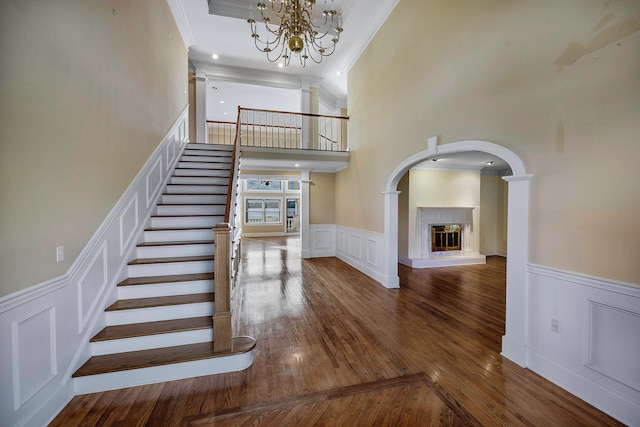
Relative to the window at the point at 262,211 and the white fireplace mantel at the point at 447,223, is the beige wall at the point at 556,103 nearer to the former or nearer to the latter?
the white fireplace mantel at the point at 447,223

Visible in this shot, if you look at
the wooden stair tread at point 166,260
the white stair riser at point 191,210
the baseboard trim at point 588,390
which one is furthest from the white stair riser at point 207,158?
the baseboard trim at point 588,390

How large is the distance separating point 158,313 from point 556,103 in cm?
395

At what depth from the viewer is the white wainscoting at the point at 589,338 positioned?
170 cm

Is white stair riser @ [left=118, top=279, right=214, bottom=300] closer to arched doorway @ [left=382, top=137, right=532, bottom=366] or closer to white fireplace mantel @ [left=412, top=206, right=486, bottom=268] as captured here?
arched doorway @ [left=382, top=137, right=532, bottom=366]

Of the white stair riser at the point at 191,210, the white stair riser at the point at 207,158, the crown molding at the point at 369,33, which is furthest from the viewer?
the white stair riser at the point at 207,158

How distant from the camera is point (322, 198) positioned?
24.5 feet

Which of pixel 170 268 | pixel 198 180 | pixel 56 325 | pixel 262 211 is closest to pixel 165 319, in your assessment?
pixel 170 268

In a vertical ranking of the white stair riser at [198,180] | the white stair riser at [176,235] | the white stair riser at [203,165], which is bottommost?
the white stair riser at [176,235]

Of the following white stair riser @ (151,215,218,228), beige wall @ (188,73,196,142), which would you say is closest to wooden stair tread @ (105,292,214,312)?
white stair riser @ (151,215,218,228)

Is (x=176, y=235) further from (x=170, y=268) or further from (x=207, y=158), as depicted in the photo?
(x=207, y=158)

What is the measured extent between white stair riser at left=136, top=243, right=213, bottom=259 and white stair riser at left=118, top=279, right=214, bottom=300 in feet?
1.82

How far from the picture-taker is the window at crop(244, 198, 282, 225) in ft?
40.6

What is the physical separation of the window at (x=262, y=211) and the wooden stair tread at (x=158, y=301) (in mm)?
9822

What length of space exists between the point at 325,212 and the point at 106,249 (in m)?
5.53
